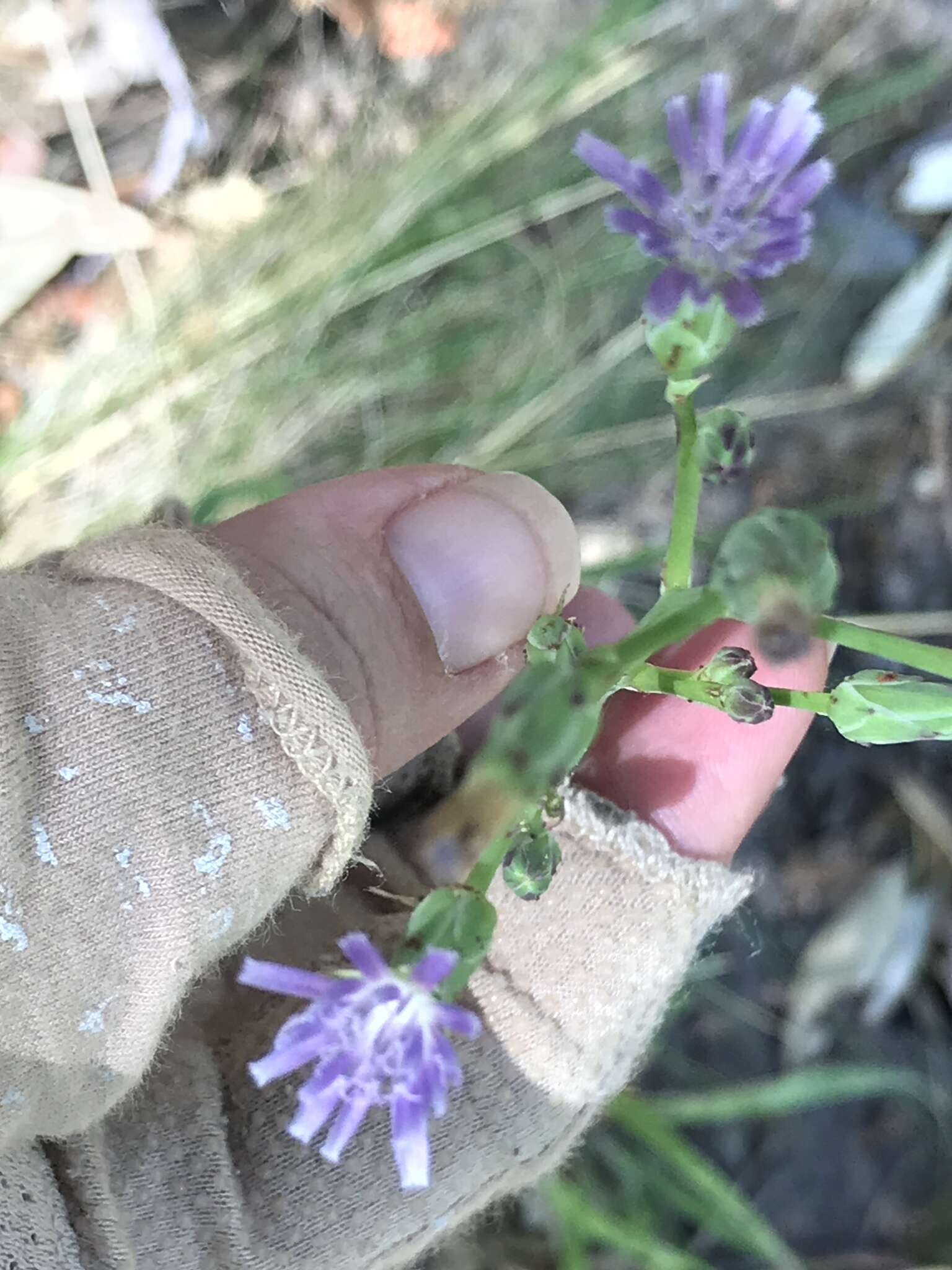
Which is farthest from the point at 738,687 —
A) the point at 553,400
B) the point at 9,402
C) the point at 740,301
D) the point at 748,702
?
the point at 9,402

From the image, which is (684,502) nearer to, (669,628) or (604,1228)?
(669,628)

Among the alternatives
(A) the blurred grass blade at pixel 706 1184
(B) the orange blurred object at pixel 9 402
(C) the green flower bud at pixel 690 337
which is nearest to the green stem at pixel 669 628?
(C) the green flower bud at pixel 690 337

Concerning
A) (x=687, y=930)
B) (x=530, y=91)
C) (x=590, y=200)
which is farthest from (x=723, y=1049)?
(x=530, y=91)

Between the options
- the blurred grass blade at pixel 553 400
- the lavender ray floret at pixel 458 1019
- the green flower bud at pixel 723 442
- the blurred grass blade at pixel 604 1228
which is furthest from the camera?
the blurred grass blade at pixel 553 400

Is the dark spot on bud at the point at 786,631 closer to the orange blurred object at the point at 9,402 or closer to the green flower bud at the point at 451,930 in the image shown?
the green flower bud at the point at 451,930

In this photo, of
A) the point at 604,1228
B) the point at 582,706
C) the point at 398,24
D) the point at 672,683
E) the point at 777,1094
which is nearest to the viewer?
the point at 582,706

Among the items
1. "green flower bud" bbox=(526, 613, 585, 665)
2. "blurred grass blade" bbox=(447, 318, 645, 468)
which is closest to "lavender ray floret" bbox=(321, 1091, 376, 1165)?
"green flower bud" bbox=(526, 613, 585, 665)

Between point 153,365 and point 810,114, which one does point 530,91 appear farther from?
point 810,114

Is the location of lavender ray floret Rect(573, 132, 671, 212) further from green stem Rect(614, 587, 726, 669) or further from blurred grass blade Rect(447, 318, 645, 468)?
blurred grass blade Rect(447, 318, 645, 468)
